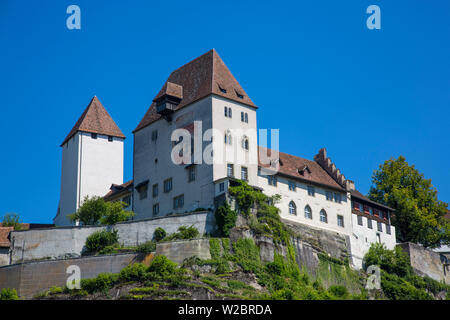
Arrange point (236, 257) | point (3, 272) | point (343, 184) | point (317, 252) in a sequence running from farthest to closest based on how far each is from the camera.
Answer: point (343, 184) < point (317, 252) < point (236, 257) < point (3, 272)

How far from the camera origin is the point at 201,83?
8181cm

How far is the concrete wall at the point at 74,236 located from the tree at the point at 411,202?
27978mm

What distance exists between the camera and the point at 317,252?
79.1 metres

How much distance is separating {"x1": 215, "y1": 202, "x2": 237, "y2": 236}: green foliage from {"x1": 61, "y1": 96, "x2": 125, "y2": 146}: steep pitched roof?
2224 cm

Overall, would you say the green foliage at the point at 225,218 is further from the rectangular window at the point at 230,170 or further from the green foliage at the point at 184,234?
the rectangular window at the point at 230,170

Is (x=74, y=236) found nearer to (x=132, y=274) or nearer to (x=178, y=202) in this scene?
(x=132, y=274)

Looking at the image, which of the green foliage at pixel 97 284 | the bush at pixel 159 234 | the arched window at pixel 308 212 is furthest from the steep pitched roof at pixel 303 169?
the green foliage at pixel 97 284

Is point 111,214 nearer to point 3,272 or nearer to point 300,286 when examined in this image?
point 3,272

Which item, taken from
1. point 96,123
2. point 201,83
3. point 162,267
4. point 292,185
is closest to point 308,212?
point 292,185

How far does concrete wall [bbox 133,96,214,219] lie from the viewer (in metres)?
76.3

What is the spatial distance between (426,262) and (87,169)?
35.0 meters

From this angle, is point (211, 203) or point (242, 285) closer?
point (242, 285)
